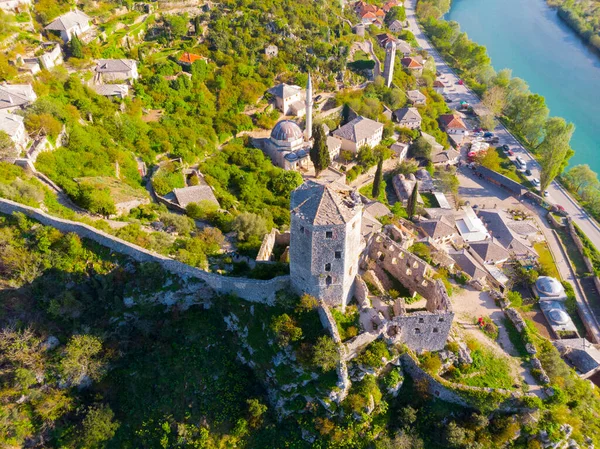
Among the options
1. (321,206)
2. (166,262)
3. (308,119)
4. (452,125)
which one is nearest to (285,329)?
(321,206)

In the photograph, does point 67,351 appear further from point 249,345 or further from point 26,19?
point 26,19

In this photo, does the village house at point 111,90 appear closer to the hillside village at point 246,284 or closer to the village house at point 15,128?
the hillside village at point 246,284

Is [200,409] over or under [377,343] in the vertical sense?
under

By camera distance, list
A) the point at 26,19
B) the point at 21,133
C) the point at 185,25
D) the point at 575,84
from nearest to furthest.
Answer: the point at 21,133 → the point at 26,19 → the point at 185,25 → the point at 575,84

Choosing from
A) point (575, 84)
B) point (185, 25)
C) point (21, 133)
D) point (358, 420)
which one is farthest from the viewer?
point (575, 84)

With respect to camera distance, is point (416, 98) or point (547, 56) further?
point (547, 56)

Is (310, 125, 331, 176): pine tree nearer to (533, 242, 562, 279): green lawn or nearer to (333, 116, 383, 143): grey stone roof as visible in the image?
(333, 116, 383, 143): grey stone roof

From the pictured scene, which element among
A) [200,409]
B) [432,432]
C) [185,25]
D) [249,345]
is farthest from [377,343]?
[185,25]

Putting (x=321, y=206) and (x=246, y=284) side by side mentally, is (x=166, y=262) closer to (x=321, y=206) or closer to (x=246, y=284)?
(x=246, y=284)
